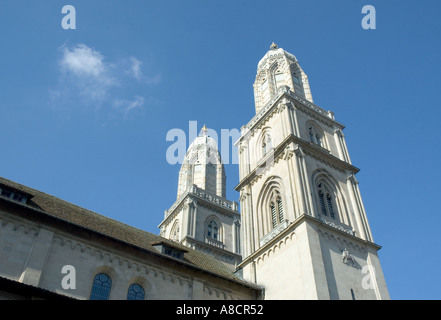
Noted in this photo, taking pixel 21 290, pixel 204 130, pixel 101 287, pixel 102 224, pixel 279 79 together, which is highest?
pixel 204 130

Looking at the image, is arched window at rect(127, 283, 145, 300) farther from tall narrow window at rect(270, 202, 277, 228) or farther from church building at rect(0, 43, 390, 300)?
tall narrow window at rect(270, 202, 277, 228)

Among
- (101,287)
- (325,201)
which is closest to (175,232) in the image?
(325,201)

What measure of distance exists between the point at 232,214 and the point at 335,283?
22.6m

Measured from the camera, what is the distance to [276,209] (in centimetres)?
2833

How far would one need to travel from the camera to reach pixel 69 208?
2456 cm

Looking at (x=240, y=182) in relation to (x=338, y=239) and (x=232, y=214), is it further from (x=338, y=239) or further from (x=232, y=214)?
(x=232, y=214)

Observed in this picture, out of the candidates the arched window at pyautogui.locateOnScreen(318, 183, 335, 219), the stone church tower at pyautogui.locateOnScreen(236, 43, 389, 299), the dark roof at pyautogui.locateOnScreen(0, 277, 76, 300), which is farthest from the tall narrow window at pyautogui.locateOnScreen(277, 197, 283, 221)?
the dark roof at pyautogui.locateOnScreen(0, 277, 76, 300)

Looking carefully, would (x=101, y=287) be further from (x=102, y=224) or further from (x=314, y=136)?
(x=314, y=136)

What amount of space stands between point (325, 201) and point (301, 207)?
3.46 meters

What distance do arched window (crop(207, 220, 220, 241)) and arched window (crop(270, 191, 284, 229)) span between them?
47.3 feet

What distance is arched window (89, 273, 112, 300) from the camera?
774 inches

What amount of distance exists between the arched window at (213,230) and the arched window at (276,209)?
1442 cm

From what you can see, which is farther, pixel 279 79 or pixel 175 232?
pixel 175 232
